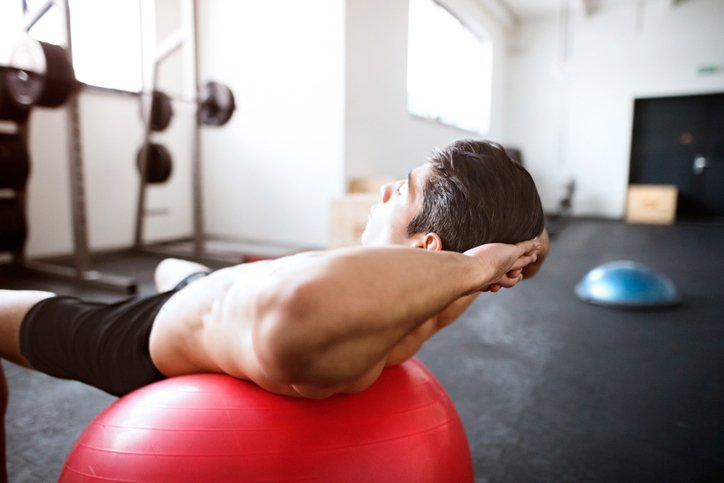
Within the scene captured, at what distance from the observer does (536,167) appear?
757 cm

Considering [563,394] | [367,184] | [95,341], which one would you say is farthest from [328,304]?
[367,184]

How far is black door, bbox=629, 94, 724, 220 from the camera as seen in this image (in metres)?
6.48

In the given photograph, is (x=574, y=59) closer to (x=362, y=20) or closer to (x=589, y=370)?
(x=362, y=20)

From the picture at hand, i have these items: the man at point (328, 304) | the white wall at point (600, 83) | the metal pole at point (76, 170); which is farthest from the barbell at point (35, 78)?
the white wall at point (600, 83)

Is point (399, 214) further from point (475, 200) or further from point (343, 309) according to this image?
point (343, 309)

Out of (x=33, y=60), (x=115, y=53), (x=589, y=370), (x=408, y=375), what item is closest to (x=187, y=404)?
(x=408, y=375)

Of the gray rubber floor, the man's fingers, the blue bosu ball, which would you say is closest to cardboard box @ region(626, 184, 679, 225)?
the gray rubber floor

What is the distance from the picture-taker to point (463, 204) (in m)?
0.68

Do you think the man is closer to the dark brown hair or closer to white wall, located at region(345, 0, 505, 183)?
the dark brown hair

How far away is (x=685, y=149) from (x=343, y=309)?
782cm

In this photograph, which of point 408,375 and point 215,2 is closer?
point 408,375

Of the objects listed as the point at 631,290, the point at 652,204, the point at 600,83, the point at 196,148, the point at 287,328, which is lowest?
the point at 631,290

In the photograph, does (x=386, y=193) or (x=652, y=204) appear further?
(x=652, y=204)

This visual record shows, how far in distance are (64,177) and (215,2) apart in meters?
2.02
